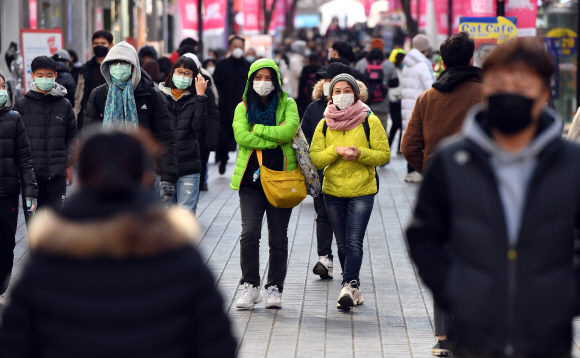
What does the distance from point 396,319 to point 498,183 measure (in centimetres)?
383

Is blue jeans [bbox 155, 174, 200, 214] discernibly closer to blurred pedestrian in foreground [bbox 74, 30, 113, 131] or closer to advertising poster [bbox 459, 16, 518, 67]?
blurred pedestrian in foreground [bbox 74, 30, 113, 131]

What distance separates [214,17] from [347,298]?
14.2 metres

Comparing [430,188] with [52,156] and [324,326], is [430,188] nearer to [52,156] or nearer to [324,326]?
[324,326]

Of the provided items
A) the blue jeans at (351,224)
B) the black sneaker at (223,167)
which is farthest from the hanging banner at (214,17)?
the blue jeans at (351,224)

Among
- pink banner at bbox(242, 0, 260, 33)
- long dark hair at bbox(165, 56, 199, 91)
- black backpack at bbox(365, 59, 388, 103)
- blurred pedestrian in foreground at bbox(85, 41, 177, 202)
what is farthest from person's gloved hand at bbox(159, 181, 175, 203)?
pink banner at bbox(242, 0, 260, 33)

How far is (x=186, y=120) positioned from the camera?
27.0ft

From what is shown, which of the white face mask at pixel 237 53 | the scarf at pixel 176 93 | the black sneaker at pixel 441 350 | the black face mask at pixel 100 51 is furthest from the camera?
the white face mask at pixel 237 53

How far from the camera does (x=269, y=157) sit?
664 cm

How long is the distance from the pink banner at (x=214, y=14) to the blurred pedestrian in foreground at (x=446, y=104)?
572 inches

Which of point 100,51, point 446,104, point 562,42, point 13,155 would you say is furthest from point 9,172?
point 562,42

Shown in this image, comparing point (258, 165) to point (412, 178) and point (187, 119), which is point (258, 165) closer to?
point (187, 119)

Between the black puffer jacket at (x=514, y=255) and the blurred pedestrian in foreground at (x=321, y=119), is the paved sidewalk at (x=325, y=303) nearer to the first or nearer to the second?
the blurred pedestrian in foreground at (x=321, y=119)

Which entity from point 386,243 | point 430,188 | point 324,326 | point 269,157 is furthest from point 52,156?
point 430,188

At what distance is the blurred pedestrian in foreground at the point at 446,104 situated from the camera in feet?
18.3
